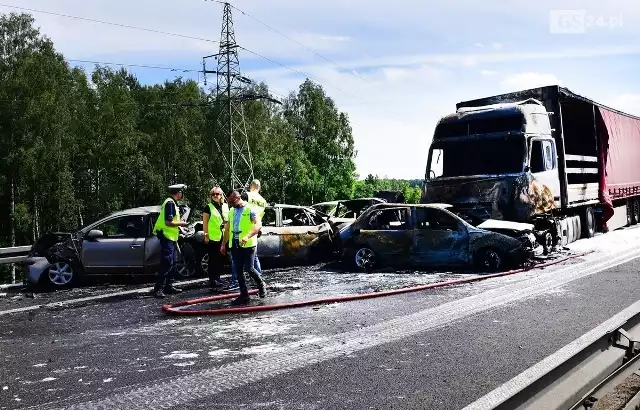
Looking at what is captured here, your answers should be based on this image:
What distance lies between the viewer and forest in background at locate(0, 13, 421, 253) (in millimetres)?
40562

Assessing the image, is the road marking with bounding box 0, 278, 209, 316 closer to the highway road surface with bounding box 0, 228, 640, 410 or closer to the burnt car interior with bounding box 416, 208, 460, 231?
the highway road surface with bounding box 0, 228, 640, 410

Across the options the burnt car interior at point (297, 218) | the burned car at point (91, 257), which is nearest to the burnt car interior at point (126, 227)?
the burned car at point (91, 257)

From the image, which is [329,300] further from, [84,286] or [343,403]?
[84,286]

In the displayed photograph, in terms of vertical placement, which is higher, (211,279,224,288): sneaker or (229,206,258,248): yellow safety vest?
(229,206,258,248): yellow safety vest

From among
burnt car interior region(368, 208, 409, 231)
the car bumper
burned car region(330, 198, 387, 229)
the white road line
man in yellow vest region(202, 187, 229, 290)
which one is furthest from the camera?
burned car region(330, 198, 387, 229)

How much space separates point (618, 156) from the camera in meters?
19.1

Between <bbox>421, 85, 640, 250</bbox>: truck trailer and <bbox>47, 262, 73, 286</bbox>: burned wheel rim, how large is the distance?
748 centimetres

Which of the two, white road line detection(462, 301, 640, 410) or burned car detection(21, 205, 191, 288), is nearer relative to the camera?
white road line detection(462, 301, 640, 410)

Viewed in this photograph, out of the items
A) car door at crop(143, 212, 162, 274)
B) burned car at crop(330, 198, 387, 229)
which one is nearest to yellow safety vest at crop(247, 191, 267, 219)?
car door at crop(143, 212, 162, 274)

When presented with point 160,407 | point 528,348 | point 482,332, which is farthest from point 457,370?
point 160,407

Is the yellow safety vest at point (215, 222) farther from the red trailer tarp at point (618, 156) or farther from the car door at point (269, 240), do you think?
the red trailer tarp at point (618, 156)

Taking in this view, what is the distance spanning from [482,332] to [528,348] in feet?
2.63

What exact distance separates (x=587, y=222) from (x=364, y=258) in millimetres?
7849

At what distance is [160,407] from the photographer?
15.4 feet
